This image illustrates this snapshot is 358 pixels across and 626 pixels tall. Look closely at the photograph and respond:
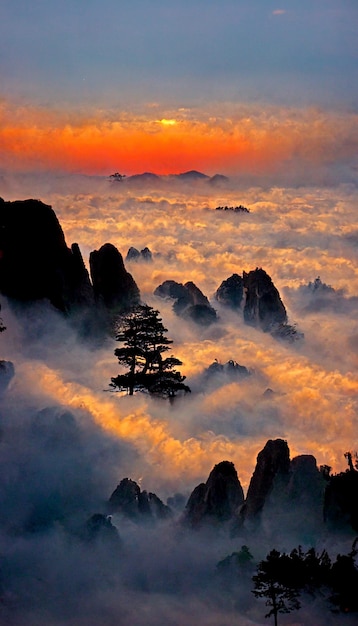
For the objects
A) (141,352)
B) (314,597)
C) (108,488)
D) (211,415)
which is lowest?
(314,597)

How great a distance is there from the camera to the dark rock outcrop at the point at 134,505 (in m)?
53.7

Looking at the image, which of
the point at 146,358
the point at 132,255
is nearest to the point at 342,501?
the point at 146,358

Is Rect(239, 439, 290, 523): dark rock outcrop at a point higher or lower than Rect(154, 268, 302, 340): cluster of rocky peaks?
lower

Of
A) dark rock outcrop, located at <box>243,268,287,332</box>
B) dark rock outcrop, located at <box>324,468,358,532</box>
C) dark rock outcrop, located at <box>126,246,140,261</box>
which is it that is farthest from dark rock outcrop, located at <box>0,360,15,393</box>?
dark rock outcrop, located at <box>126,246,140,261</box>

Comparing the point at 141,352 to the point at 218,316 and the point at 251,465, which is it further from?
the point at 218,316

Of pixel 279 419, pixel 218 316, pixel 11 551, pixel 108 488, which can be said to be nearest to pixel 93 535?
pixel 11 551

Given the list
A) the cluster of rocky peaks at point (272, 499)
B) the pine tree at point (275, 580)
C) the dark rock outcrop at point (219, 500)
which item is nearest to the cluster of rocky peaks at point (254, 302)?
the cluster of rocky peaks at point (272, 499)

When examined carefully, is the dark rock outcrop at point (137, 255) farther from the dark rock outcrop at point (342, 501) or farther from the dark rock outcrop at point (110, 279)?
the dark rock outcrop at point (342, 501)

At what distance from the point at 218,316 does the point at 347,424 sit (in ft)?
149

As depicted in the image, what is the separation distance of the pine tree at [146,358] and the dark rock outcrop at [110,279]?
1500 centimetres

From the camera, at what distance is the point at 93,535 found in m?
49.1

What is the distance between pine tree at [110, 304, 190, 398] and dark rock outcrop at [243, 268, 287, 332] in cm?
5860

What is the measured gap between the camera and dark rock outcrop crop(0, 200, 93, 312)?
261ft

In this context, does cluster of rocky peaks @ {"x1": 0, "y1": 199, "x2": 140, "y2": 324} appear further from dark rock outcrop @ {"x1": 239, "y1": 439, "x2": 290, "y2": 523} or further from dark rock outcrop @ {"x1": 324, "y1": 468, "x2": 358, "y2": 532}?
dark rock outcrop @ {"x1": 324, "y1": 468, "x2": 358, "y2": 532}
